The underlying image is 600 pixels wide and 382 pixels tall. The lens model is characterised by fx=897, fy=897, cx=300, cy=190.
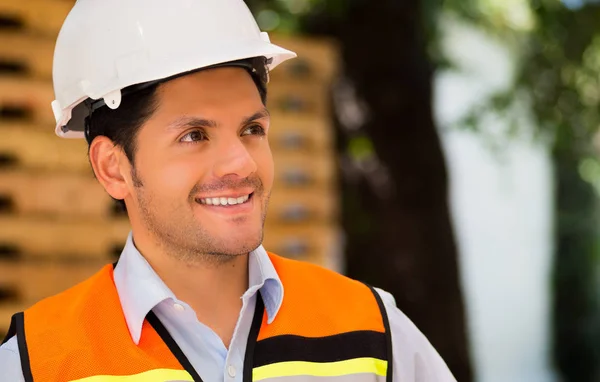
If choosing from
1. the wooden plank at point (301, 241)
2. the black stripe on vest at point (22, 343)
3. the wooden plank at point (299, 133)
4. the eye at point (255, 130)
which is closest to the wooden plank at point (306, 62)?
the wooden plank at point (299, 133)

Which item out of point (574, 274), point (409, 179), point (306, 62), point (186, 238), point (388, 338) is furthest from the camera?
point (574, 274)

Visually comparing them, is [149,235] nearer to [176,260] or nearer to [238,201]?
[176,260]

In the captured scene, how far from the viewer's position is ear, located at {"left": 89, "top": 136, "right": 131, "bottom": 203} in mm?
2043

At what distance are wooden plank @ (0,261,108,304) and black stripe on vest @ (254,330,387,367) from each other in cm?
192

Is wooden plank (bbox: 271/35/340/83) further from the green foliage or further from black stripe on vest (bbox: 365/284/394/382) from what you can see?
black stripe on vest (bbox: 365/284/394/382)

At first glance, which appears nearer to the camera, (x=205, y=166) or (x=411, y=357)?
(x=205, y=166)

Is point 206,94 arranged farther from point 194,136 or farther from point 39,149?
point 39,149

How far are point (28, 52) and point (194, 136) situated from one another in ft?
6.69

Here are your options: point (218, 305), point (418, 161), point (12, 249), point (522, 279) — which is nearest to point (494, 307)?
point (522, 279)

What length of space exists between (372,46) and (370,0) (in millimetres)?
250

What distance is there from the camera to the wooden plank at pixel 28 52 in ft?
12.0

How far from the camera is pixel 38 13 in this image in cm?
371

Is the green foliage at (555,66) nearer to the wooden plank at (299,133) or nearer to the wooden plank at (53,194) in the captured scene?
the wooden plank at (299,133)

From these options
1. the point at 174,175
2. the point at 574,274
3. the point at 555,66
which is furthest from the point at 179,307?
the point at 574,274
